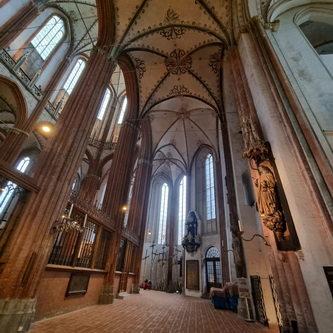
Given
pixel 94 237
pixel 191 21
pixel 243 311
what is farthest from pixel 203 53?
pixel 243 311

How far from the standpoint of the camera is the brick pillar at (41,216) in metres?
3.11

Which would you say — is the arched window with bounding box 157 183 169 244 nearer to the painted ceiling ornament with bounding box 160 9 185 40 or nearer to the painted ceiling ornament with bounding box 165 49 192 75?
the painted ceiling ornament with bounding box 165 49 192 75

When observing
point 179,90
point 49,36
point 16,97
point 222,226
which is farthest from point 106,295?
point 49,36

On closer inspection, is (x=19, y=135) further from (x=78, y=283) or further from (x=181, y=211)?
(x=181, y=211)

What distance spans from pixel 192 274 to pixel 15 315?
12340mm

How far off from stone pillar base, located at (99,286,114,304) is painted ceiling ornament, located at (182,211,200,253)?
819cm

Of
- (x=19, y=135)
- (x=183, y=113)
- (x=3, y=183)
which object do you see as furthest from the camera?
(x=183, y=113)

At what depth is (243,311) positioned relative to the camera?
5246 mm

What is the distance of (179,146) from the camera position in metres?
17.4

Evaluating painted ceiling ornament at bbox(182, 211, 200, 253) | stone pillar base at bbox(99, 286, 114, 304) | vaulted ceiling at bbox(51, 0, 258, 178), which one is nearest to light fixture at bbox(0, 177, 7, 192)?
stone pillar base at bbox(99, 286, 114, 304)

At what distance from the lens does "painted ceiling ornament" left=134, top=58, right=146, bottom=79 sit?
10.9m

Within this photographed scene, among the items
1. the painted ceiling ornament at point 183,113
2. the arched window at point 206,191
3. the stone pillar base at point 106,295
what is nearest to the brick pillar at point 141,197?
the painted ceiling ornament at point 183,113

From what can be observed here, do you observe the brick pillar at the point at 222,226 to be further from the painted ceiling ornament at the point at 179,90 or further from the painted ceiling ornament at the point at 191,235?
the painted ceiling ornament at the point at 179,90

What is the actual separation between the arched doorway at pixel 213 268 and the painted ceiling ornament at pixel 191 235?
1066mm
